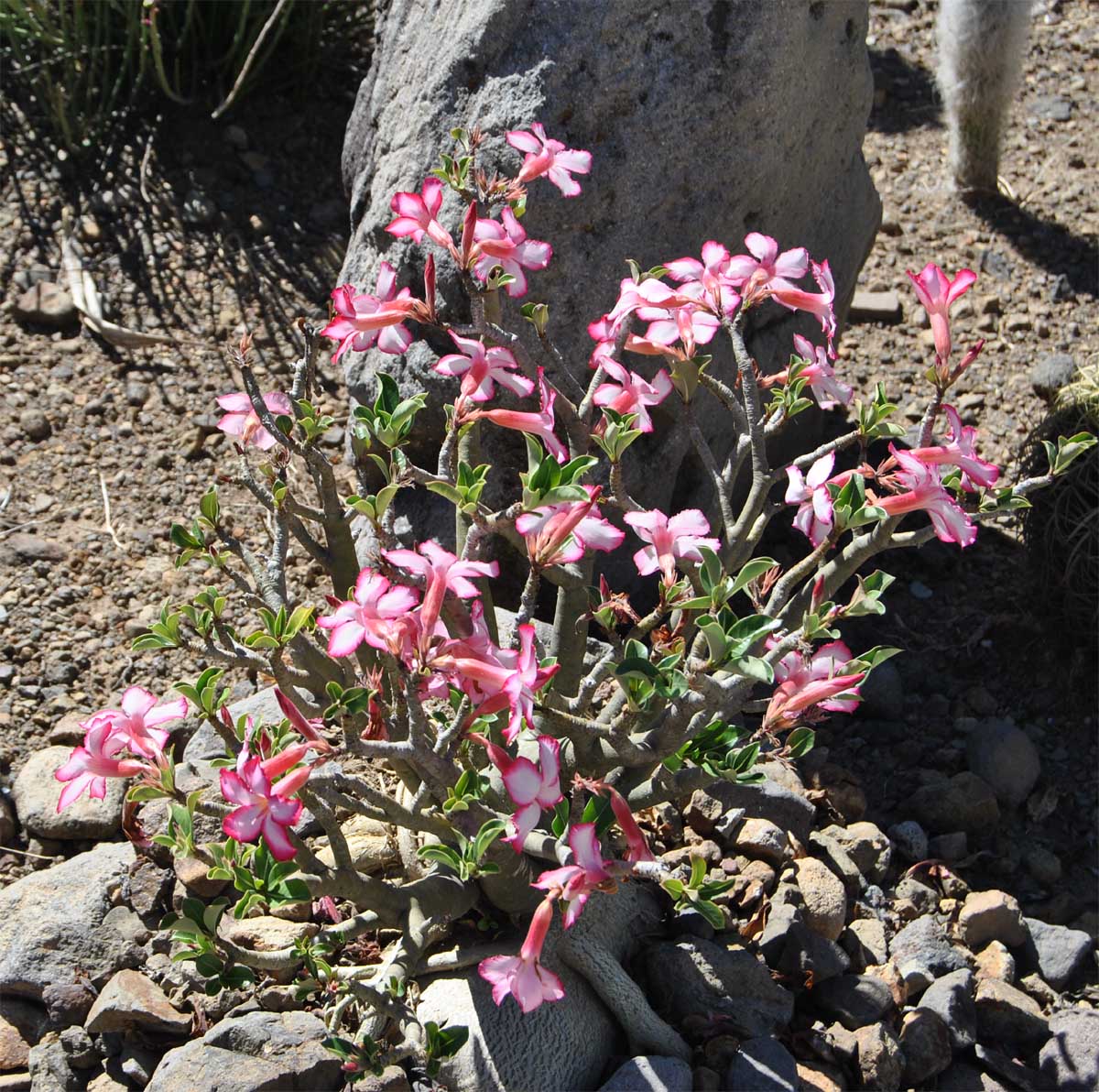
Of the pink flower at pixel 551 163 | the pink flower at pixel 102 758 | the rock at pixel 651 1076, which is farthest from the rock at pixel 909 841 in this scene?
the pink flower at pixel 102 758

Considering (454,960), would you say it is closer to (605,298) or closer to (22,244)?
(605,298)

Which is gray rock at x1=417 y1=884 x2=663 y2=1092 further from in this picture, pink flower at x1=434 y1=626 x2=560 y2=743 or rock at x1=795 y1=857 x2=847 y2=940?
pink flower at x1=434 y1=626 x2=560 y2=743

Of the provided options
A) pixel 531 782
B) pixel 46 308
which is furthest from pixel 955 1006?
pixel 46 308

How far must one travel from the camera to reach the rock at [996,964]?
2283mm

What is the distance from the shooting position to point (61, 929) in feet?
6.91

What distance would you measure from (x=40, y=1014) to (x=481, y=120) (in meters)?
1.78

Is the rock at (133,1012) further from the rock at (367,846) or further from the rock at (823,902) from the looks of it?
the rock at (823,902)

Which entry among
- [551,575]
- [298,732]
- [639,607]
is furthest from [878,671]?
[298,732]

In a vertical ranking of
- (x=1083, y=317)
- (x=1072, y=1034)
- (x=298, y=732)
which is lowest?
(x=1072, y=1034)

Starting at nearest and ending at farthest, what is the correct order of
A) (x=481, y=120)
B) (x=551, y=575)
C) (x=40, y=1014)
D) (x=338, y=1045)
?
(x=338, y=1045) → (x=551, y=575) → (x=40, y=1014) → (x=481, y=120)

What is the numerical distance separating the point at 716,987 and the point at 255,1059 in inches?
27.5

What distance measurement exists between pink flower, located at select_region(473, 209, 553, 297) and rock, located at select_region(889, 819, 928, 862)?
134cm

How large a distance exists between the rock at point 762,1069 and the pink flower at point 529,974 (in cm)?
51

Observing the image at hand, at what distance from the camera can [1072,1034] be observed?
7.06ft
